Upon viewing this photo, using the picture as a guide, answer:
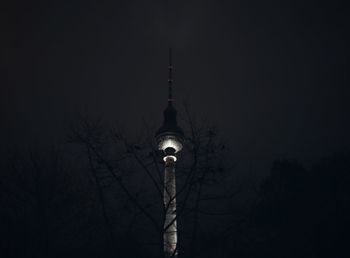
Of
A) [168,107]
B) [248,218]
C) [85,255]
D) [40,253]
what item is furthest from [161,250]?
[168,107]

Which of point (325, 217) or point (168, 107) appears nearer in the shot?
point (325, 217)

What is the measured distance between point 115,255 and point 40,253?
129 inches

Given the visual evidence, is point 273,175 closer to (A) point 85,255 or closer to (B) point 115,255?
(A) point 85,255

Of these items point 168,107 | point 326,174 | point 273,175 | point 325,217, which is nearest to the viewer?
point 325,217

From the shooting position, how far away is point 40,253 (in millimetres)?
17141

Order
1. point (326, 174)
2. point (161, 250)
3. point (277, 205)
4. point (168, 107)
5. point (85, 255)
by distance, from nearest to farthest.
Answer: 1. point (161, 250)
2. point (85, 255)
3. point (277, 205)
4. point (326, 174)
5. point (168, 107)

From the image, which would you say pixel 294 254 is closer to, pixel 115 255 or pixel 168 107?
pixel 115 255

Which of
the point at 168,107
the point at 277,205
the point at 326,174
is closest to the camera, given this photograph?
the point at 277,205

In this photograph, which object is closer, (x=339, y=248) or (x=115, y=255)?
(x=115, y=255)

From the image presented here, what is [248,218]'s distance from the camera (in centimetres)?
1559

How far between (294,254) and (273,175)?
1109cm

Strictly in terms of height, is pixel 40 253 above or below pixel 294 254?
below

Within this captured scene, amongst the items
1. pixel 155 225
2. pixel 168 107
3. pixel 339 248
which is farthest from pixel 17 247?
pixel 168 107

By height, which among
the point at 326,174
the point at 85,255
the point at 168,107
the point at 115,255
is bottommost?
the point at 115,255
